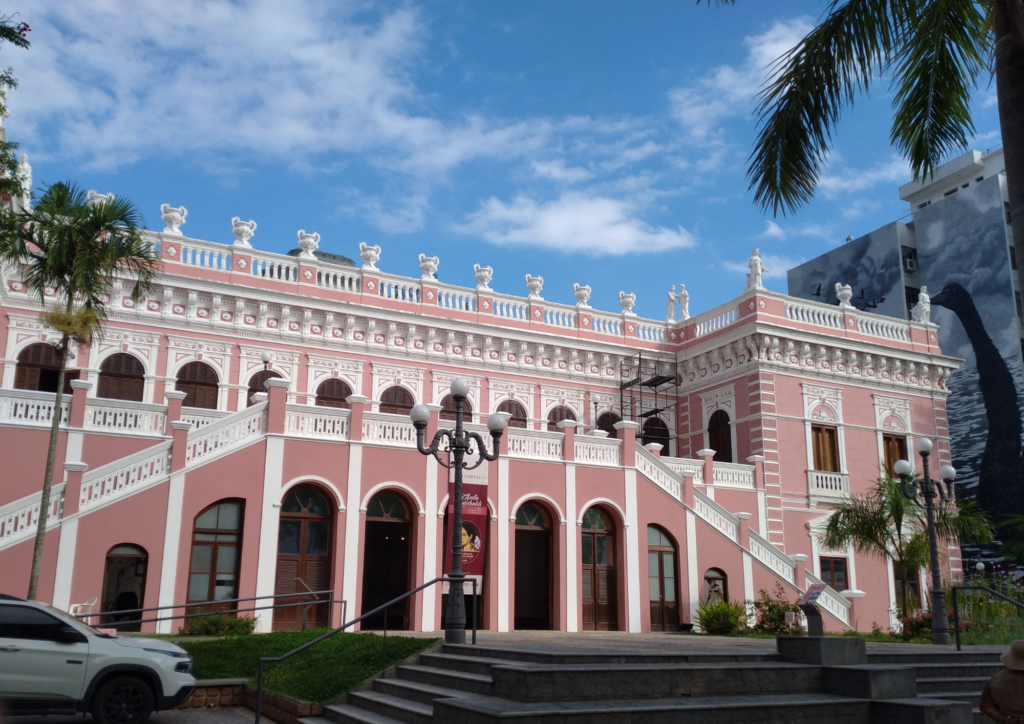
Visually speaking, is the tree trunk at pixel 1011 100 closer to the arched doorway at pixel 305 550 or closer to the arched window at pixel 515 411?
the arched doorway at pixel 305 550

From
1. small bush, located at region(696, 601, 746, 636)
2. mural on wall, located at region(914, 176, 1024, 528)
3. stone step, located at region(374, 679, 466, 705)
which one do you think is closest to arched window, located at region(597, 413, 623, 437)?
small bush, located at region(696, 601, 746, 636)

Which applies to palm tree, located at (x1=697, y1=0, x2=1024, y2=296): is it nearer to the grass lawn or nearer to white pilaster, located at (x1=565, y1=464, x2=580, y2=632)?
the grass lawn

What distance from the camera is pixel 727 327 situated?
98.1ft

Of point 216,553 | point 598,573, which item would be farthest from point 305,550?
point 598,573

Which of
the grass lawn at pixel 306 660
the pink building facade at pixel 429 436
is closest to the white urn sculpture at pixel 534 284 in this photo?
the pink building facade at pixel 429 436

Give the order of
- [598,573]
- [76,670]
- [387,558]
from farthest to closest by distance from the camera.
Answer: [387,558] < [598,573] < [76,670]

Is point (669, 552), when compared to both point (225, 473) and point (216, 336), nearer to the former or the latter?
point (225, 473)

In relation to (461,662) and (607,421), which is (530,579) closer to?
(607,421)

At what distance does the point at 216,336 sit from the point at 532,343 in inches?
378

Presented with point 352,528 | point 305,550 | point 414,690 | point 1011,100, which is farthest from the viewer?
point 352,528

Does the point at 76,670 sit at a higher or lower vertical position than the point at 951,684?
A: higher

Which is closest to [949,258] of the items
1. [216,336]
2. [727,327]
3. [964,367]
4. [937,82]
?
[964,367]

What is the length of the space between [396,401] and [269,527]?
778cm

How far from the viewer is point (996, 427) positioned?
144 ft
